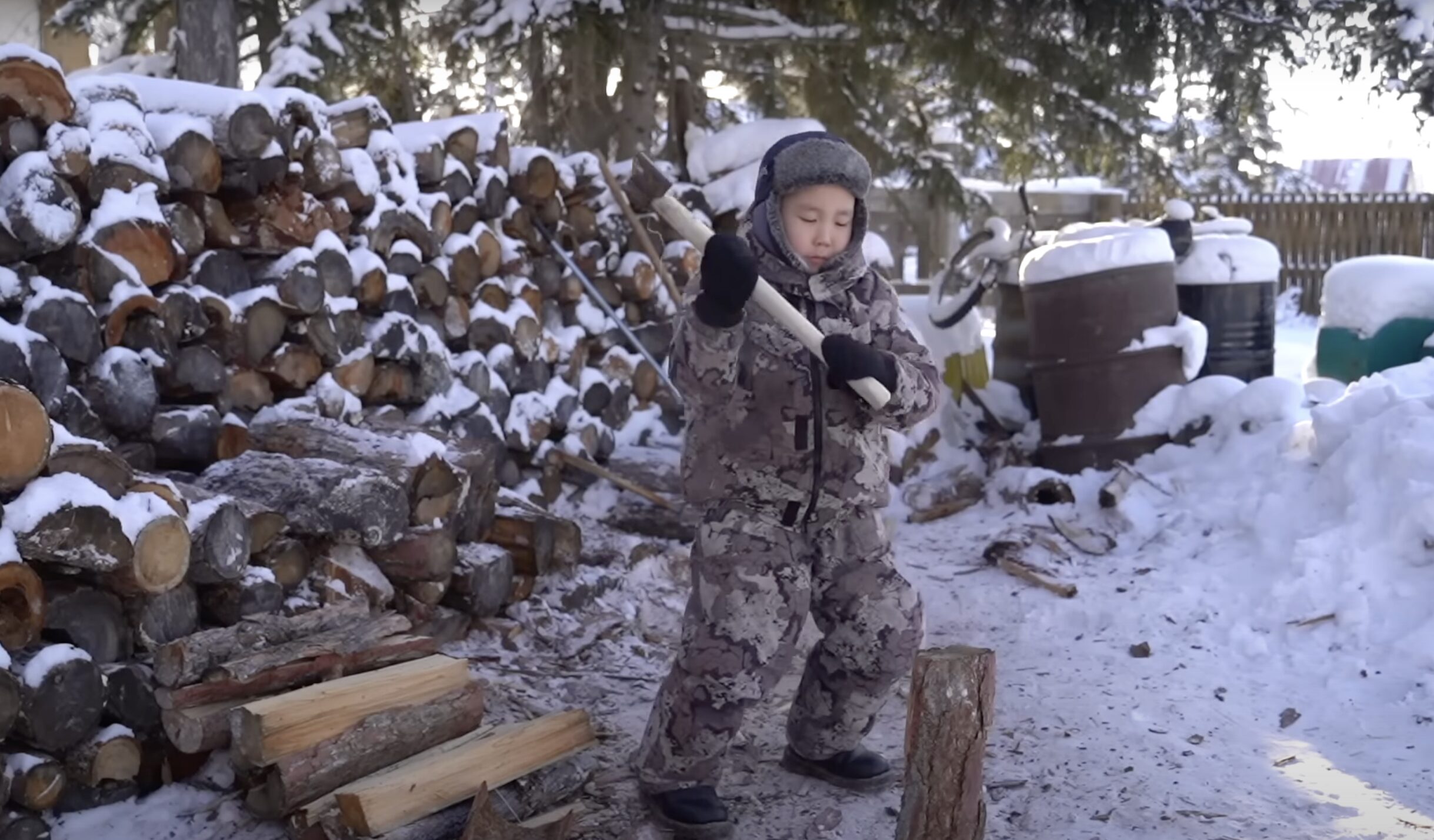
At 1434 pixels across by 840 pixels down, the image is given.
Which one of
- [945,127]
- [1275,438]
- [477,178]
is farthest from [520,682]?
[945,127]

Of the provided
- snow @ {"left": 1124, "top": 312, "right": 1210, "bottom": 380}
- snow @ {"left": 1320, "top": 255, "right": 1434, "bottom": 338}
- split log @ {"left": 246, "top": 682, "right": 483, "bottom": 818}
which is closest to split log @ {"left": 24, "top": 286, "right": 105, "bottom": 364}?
split log @ {"left": 246, "top": 682, "right": 483, "bottom": 818}

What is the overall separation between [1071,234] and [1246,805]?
4368 mm

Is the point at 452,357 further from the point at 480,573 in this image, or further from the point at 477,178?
the point at 480,573

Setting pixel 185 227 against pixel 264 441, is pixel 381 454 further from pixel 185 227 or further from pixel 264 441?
pixel 185 227

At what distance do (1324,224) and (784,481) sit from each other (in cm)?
1502

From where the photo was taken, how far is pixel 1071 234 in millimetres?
7176

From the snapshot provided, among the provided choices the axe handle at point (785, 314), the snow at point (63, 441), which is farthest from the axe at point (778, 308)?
the snow at point (63, 441)

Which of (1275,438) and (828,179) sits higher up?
(828,179)

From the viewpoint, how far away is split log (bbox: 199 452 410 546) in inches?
154

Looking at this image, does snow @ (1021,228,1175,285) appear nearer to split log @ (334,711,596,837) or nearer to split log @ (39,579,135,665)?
split log @ (334,711,596,837)

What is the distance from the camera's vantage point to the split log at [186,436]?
401 centimetres

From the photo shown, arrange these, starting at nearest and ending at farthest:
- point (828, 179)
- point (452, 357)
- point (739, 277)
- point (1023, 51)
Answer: point (739, 277)
point (828, 179)
point (452, 357)
point (1023, 51)

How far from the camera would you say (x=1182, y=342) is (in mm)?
6434

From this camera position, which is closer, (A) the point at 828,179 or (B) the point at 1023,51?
(A) the point at 828,179
